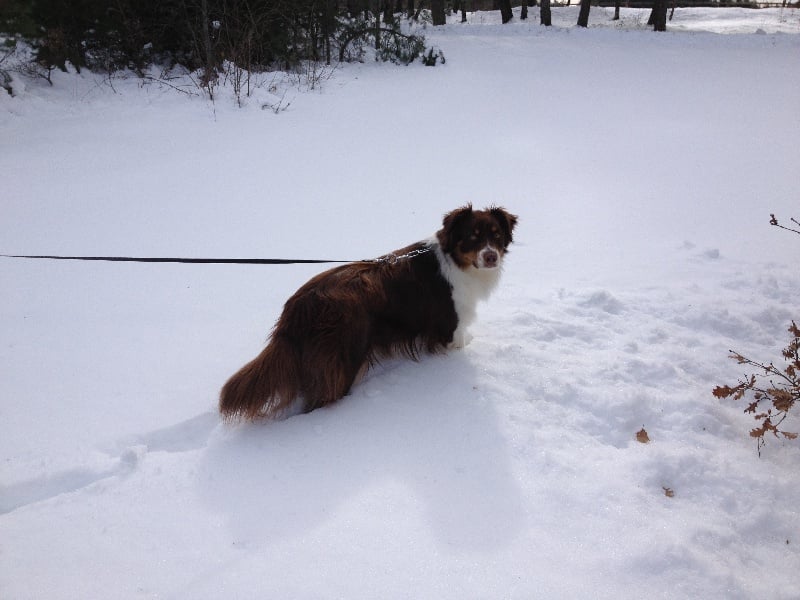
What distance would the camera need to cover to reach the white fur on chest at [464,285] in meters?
3.38

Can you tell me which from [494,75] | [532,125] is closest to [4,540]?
[532,125]

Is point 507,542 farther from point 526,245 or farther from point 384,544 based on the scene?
point 526,245

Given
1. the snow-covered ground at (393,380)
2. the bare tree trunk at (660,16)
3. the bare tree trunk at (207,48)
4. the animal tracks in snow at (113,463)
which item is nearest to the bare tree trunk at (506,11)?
the bare tree trunk at (660,16)

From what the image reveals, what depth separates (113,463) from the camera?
8.55ft

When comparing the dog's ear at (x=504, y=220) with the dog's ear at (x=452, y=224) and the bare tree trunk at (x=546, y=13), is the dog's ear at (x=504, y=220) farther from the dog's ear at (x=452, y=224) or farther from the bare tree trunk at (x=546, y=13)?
the bare tree trunk at (x=546, y=13)

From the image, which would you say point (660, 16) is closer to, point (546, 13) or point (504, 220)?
point (546, 13)

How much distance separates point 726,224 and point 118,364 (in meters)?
5.89

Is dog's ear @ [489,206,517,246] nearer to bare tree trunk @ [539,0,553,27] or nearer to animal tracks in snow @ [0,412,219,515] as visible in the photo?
animal tracks in snow @ [0,412,219,515]

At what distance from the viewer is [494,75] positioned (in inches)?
491

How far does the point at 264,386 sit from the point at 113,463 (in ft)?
2.70

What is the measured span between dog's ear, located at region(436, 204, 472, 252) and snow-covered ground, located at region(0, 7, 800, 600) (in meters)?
0.78

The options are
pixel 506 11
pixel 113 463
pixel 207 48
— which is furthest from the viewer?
pixel 506 11

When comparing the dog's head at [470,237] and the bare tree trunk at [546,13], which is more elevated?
the bare tree trunk at [546,13]

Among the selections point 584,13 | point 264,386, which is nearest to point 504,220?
point 264,386
